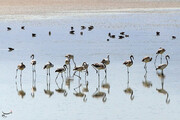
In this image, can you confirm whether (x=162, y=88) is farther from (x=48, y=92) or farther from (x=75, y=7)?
(x=75, y=7)

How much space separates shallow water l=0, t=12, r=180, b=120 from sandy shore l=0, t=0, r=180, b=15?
8710 mm

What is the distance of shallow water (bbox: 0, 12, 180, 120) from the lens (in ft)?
46.2

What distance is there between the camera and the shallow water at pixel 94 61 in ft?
46.2

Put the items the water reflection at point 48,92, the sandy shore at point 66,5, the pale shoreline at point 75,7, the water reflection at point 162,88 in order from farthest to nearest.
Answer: the sandy shore at point 66,5, the pale shoreline at point 75,7, the water reflection at point 48,92, the water reflection at point 162,88

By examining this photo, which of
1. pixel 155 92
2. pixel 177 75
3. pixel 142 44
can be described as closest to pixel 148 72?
pixel 177 75

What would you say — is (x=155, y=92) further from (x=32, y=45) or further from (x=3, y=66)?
(x=32, y=45)

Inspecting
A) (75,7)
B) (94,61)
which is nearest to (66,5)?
(75,7)

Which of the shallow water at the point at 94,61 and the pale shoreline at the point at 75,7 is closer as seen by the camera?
the shallow water at the point at 94,61

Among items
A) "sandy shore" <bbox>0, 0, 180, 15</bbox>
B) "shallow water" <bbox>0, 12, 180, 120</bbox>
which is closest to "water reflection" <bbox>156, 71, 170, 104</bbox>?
"shallow water" <bbox>0, 12, 180, 120</bbox>

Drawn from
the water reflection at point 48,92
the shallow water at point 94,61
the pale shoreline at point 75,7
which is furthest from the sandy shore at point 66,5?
the water reflection at point 48,92

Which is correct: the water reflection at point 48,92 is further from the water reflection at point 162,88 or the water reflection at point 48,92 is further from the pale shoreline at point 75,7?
the pale shoreline at point 75,7

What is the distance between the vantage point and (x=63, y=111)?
554 inches

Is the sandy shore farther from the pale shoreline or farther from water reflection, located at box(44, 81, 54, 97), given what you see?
water reflection, located at box(44, 81, 54, 97)

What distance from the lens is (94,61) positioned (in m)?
21.4
